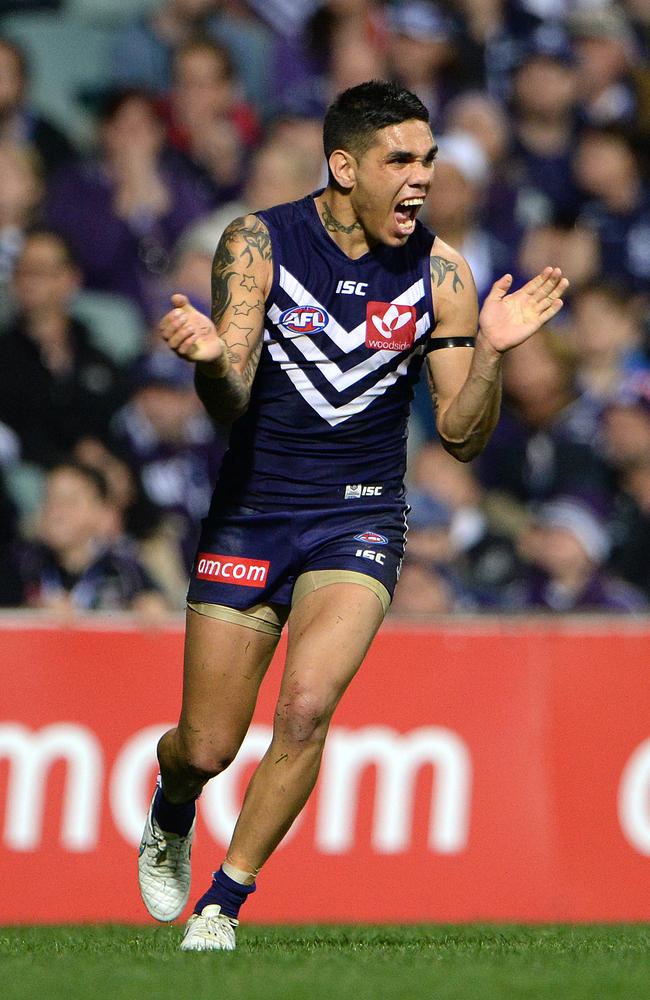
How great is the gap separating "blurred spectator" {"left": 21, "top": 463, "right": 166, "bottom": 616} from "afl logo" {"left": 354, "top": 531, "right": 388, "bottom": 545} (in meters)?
3.78

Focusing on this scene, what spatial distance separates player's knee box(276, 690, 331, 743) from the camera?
205 inches

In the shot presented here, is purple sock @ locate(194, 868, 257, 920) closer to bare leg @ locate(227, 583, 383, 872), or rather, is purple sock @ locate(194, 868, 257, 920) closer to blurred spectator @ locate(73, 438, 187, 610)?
bare leg @ locate(227, 583, 383, 872)

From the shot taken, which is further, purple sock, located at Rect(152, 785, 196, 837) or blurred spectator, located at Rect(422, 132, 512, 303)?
blurred spectator, located at Rect(422, 132, 512, 303)

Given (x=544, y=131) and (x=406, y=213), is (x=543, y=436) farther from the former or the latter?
(x=406, y=213)

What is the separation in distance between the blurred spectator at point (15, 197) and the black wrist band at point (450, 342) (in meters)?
5.55

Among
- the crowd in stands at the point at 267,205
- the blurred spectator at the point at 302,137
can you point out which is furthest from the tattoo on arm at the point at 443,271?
the blurred spectator at the point at 302,137

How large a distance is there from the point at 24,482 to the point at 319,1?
4.81m

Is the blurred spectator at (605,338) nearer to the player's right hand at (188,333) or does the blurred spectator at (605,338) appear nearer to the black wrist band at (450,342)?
the black wrist band at (450,342)

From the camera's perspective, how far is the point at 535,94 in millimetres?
12180

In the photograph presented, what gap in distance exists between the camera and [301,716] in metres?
5.23

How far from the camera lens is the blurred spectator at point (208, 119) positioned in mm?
11633

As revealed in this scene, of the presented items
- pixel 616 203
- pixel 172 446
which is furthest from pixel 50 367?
pixel 616 203

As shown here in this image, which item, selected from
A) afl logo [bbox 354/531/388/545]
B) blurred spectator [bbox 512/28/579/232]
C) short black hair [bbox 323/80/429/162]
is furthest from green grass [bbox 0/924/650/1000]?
blurred spectator [bbox 512/28/579/232]

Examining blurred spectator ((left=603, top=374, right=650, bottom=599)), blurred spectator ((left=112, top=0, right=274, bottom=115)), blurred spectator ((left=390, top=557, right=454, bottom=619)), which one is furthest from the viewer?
blurred spectator ((left=112, top=0, right=274, bottom=115))
